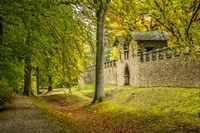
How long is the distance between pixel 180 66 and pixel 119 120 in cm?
869

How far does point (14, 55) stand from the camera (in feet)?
37.6

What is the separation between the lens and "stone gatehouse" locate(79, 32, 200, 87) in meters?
23.8

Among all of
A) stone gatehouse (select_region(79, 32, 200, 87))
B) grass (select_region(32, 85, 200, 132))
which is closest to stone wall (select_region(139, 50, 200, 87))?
stone gatehouse (select_region(79, 32, 200, 87))

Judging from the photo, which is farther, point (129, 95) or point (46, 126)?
point (129, 95)

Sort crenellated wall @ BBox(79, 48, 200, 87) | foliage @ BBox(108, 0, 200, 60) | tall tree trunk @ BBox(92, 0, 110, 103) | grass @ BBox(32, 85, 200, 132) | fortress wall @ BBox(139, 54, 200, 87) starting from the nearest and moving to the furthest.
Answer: grass @ BBox(32, 85, 200, 132) → foliage @ BBox(108, 0, 200, 60) → fortress wall @ BBox(139, 54, 200, 87) → crenellated wall @ BBox(79, 48, 200, 87) → tall tree trunk @ BBox(92, 0, 110, 103)

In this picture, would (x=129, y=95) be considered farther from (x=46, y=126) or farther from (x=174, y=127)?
(x=46, y=126)

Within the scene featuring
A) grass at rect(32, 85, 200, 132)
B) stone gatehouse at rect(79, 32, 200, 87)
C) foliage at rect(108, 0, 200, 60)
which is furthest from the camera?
stone gatehouse at rect(79, 32, 200, 87)

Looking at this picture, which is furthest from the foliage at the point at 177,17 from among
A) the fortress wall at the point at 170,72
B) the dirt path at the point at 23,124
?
the dirt path at the point at 23,124

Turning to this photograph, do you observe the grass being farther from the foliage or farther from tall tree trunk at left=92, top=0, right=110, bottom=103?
the foliage

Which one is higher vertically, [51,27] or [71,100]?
[51,27]

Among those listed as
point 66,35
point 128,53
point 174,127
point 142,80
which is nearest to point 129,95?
point 142,80

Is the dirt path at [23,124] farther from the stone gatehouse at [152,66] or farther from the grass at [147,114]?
the stone gatehouse at [152,66]

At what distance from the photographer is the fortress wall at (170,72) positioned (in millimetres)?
23016

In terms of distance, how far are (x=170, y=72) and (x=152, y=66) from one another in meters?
3.87
